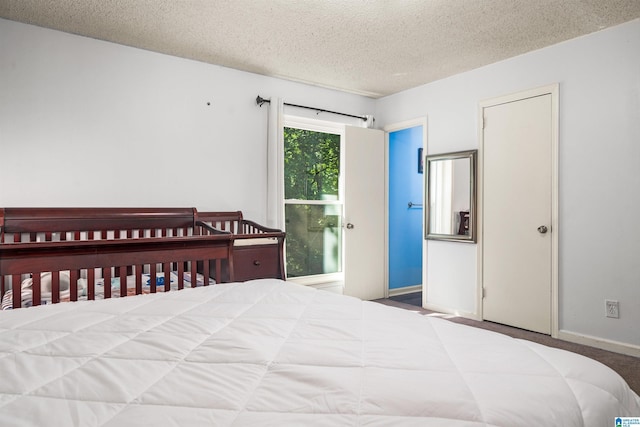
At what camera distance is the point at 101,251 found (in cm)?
191

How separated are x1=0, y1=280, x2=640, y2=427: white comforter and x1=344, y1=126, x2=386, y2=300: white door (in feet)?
9.65

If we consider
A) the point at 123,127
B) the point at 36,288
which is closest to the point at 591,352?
the point at 36,288

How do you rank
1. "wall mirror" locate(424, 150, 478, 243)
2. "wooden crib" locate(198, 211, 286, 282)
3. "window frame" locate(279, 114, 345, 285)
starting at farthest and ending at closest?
1. "window frame" locate(279, 114, 345, 285)
2. "wall mirror" locate(424, 150, 478, 243)
3. "wooden crib" locate(198, 211, 286, 282)

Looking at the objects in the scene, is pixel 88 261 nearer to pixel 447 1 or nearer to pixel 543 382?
pixel 543 382

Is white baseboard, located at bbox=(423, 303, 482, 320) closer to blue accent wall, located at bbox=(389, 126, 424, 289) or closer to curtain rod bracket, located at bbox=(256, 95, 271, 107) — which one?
blue accent wall, located at bbox=(389, 126, 424, 289)

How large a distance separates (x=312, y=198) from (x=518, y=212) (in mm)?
2030

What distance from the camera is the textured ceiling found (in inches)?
97.8

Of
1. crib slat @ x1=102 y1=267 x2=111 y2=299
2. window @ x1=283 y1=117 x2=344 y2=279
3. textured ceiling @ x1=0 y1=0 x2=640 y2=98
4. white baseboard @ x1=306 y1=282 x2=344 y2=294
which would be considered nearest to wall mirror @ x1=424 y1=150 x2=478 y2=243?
textured ceiling @ x1=0 y1=0 x2=640 y2=98

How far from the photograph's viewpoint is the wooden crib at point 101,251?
1.77 m

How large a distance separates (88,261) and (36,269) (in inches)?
8.0

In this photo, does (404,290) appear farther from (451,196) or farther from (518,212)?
(518,212)

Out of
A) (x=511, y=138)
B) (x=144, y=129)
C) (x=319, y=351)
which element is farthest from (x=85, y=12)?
(x=511, y=138)

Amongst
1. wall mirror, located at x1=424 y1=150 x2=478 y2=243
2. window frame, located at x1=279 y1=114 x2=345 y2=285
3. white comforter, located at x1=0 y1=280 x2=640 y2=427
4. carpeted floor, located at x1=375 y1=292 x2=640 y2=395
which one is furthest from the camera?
window frame, located at x1=279 y1=114 x2=345 y2=285

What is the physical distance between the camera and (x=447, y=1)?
2.42 m
